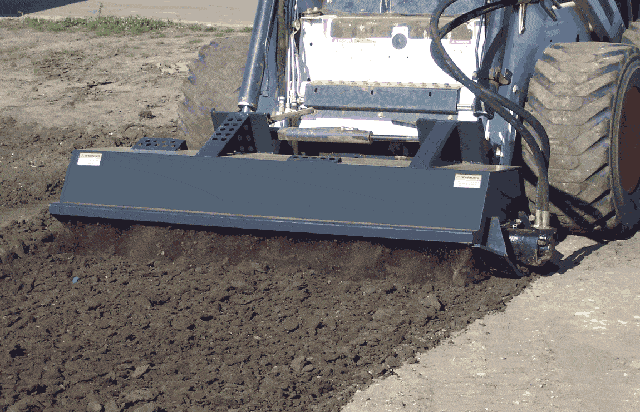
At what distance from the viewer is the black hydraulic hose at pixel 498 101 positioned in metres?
4.31

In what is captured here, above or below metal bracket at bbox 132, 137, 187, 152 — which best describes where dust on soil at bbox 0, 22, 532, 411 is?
below

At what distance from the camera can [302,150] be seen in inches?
225

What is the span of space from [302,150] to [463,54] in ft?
4.19

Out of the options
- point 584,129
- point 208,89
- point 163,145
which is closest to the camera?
point 584,129

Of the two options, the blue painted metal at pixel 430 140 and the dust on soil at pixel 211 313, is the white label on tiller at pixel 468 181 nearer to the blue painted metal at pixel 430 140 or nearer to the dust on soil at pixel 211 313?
the blue painted metal at pixel 430 140

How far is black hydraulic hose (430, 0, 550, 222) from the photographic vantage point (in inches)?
170

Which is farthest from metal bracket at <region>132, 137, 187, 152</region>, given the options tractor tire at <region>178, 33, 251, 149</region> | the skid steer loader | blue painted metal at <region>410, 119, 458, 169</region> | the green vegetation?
the green vegetation

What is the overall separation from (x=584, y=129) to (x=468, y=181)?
113 centimetres

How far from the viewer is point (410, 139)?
533cm

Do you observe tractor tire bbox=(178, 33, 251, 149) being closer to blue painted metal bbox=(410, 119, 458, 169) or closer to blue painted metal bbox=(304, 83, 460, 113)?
blue painted metal bbox=(304, 83, 460, 113)

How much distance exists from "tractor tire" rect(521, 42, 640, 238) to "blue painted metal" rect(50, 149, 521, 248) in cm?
46

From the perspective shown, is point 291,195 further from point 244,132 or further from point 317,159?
point 244,132

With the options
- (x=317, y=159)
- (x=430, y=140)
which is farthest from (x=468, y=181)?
(x=317, y=159)

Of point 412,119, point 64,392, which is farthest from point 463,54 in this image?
point 64,392
